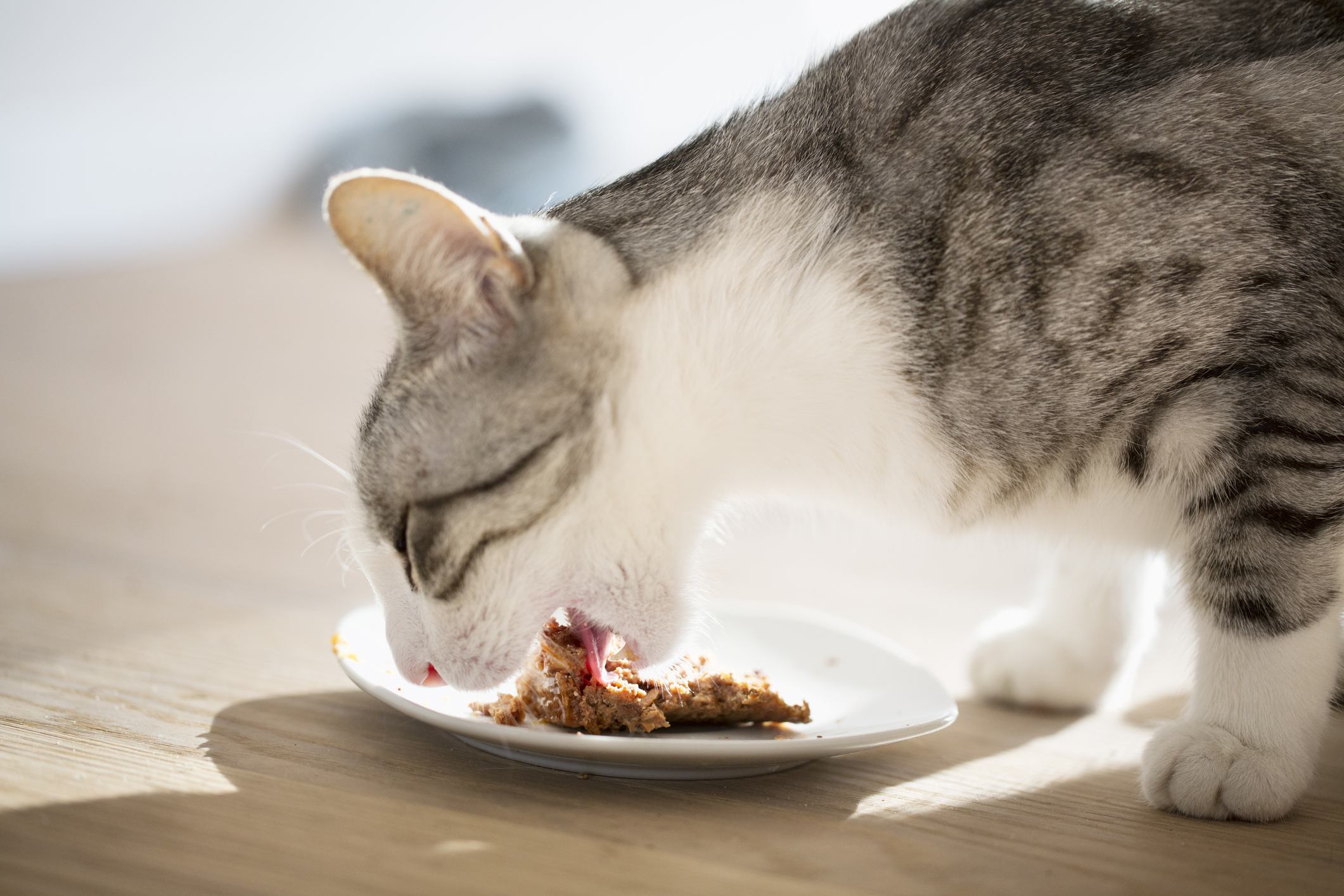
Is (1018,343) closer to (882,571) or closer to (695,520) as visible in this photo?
(695,520)

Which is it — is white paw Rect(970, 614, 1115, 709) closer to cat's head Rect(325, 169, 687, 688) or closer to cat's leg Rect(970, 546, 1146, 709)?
cat's leg Rect(970, 546, 1146, 709)

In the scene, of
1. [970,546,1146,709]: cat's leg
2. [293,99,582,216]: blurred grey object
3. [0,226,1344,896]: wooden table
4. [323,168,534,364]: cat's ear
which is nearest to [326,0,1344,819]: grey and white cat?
[323,168,534,364]: cat's ear

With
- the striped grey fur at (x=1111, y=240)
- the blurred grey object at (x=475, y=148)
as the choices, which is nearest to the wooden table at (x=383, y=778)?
the striped grey fur at (x=1111, y=240)

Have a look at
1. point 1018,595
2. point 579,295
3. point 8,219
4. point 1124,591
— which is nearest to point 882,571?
point 1018,595

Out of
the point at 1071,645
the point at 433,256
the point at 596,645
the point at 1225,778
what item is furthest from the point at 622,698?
the point at 1071,645

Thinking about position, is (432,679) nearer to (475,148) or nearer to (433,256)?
(433,256)

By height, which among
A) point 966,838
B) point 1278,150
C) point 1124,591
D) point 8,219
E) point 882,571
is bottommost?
point 966,838

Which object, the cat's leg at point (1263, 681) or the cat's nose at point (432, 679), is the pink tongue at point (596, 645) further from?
the cat's leg at point (1263, 681)
